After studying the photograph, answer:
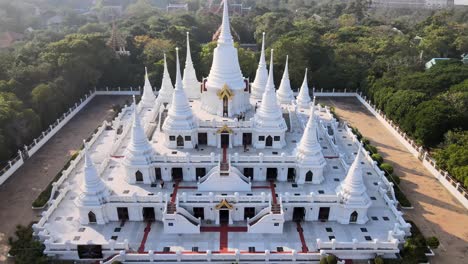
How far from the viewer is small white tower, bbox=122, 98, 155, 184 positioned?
29422 mm

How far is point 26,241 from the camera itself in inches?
996

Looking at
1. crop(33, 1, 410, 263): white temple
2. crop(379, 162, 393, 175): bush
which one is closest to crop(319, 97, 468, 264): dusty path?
crop(379, 162, 393, 175): bush

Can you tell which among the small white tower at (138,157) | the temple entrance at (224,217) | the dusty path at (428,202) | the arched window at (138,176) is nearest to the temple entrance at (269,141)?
the temple entrance at (224,217)

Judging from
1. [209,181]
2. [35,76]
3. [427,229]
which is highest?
[35,76]

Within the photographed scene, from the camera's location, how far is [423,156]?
39094mm

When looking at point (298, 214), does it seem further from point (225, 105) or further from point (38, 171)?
point (38, 171)

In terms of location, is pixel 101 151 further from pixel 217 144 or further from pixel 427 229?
pixel 427 229

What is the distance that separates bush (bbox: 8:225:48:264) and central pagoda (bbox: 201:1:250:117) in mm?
17908

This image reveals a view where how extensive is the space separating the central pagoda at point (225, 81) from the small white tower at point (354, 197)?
480 inches

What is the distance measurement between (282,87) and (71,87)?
30.5 meters

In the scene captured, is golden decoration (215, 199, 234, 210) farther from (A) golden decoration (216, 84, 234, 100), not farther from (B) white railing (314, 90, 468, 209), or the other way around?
(B) white railing (314, 90, 468, 209)

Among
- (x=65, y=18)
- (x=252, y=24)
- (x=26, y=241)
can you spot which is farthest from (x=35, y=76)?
(x=65, y=18)

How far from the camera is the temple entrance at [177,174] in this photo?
1212 inches

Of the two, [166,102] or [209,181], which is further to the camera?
[166,102]
